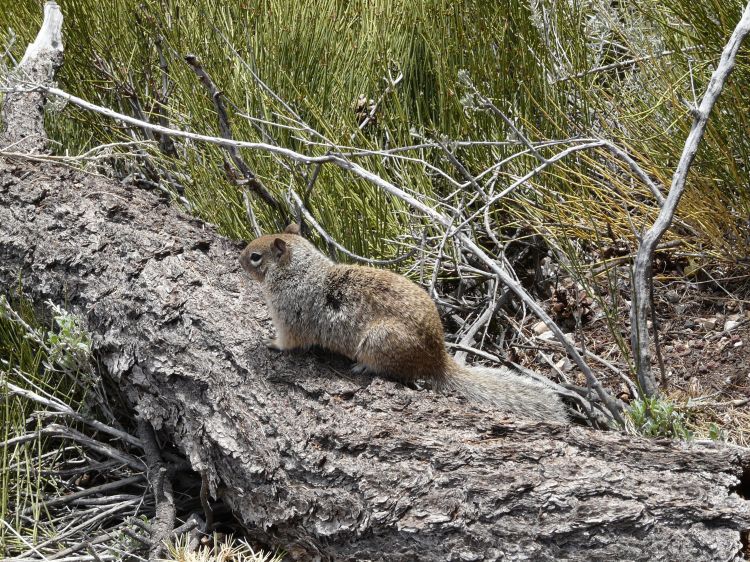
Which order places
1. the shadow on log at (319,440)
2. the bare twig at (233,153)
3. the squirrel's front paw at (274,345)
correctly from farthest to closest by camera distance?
the bare twig at (233,153)
the squirrel's front paw at (274,345)
the shadow on log at (319,440)

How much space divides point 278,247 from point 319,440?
3.34 feet

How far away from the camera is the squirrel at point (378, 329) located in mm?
3041

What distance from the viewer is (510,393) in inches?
123

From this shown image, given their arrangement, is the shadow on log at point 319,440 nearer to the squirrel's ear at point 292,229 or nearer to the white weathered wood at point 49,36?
the squirrel's ear at point 292,229

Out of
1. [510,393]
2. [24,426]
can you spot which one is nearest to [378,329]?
[510,393]

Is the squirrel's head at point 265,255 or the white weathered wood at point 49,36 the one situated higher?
the white weathered wood at point 49,36

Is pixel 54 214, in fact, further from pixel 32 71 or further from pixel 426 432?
pixel 426 432

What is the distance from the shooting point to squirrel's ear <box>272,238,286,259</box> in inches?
131

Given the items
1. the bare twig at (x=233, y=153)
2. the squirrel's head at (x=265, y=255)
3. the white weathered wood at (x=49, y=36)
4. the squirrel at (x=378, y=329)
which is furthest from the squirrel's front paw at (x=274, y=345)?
the white weathered wood at (x=49, y=36)

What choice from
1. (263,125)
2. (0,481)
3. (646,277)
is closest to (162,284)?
(0,481)

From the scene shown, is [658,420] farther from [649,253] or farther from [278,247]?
[278,247]

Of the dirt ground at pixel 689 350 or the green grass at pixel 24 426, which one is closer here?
the green grass at pixel 24 426

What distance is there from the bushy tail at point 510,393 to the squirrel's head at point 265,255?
0.85 metres

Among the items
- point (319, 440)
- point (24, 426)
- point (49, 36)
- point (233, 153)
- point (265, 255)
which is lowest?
point (24, 426)
